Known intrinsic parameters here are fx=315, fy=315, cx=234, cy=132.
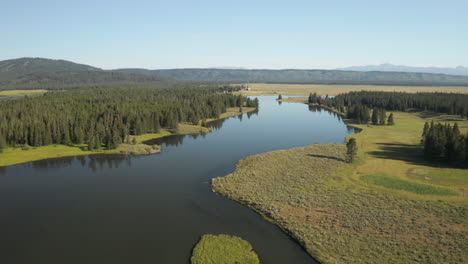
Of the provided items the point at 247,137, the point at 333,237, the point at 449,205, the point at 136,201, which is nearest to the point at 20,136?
the point at 136,201

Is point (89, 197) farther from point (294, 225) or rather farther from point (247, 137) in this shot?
point (247, 137)

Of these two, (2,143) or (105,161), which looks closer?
(105,161)

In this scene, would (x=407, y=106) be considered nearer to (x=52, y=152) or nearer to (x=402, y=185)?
(x=402, y=185)

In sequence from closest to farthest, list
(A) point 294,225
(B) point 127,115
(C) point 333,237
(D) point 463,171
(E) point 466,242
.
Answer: (E) point 466,242 < (C) point 333,237 < (A) point 294,225 < (D) point 463,171 < (B) point 127,115

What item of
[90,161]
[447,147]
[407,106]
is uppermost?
[407,106]

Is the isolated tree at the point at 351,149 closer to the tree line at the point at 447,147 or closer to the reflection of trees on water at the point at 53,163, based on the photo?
the tree line at the point at 447,147

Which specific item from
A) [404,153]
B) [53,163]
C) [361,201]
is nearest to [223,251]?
[361,201]
